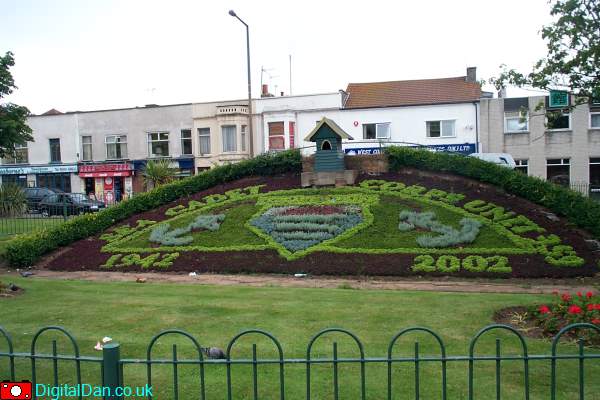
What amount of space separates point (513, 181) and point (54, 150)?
122 ft

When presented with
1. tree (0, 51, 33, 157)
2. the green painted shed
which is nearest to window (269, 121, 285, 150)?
the green painted shed

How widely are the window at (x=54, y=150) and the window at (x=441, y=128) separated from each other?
2818cm

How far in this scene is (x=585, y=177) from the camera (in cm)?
3347

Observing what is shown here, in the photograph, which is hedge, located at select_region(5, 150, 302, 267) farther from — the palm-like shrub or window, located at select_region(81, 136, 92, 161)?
window, located at select_region(81, 136, 92, 161)

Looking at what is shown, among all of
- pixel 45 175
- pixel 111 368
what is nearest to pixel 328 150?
pixel 111 368

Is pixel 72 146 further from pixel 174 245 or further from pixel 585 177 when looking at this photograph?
pixel 585 177

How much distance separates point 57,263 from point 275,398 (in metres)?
12.2

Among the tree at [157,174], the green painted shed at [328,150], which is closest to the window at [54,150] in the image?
the tree at [157,174]

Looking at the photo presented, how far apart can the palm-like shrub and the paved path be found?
5.32 m

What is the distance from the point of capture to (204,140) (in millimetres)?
39656

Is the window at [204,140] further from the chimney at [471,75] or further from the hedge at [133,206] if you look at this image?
the hedge at [133,206]

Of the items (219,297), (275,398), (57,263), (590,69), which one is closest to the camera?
(275,398)

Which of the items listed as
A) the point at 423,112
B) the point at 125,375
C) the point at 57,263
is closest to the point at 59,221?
the point at 57,263

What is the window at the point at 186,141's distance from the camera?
131 ft
